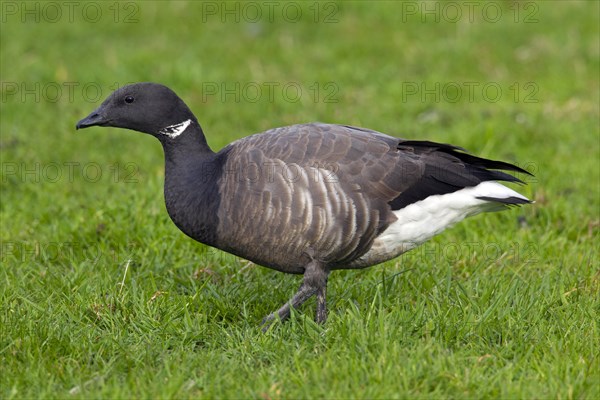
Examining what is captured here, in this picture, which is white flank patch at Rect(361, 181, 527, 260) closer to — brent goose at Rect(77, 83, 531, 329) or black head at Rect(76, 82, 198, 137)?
brent goose at Rect(77, 83, 531, 329)

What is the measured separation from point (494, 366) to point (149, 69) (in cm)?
737

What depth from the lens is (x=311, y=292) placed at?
537cm

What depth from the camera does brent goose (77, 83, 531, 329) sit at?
5176mm

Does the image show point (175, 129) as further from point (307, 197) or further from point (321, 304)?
point (321, 304)

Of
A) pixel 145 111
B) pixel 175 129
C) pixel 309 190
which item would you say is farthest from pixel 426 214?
pixel 145 111

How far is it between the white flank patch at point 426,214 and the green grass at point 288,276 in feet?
1.04

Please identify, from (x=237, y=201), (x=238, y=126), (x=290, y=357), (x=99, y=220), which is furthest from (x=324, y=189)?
(x=238, y=126)

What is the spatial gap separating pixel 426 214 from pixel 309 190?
2.60 ft

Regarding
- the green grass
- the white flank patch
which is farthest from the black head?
the white flank patch

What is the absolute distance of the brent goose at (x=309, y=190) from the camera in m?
5.18

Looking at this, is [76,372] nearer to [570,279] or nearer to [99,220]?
[99,220]

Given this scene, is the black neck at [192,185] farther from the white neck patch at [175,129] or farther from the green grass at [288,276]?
the green grass at [288,276]

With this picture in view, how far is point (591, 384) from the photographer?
4340 mm

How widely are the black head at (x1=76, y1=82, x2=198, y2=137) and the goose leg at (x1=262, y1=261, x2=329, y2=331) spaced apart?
125cm
